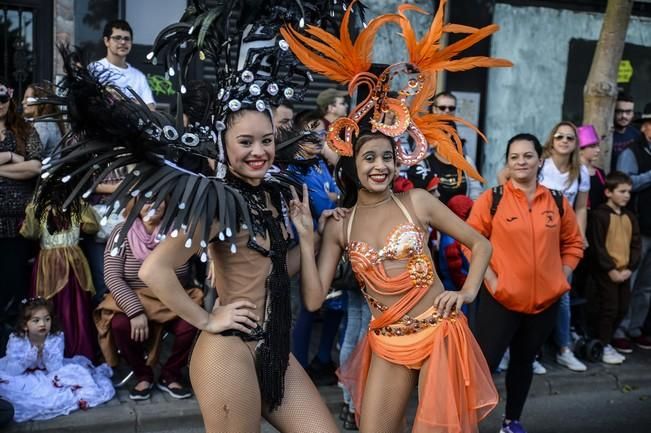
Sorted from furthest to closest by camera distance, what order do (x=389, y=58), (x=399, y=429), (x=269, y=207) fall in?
1. (x=389, y=58)
2. (x=399, y=429)
3. (x=269, y=207)

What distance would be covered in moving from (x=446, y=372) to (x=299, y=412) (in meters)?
0.83

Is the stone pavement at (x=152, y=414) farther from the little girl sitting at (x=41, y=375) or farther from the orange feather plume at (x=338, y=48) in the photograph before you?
the orange feather plume at (x=338, y=48)

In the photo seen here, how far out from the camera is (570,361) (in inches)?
275

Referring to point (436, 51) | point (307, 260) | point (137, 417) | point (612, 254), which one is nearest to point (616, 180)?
point (612, 254)

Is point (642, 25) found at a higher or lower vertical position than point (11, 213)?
higher

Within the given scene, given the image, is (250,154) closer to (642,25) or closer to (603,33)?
(603,33)

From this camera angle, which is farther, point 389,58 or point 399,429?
point 389,58

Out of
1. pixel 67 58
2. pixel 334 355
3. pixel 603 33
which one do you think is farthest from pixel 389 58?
pixel 67 58

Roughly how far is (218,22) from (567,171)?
410 cm

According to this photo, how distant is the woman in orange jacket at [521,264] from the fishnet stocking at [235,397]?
2.17 meters

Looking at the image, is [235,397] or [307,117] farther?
[307,117]

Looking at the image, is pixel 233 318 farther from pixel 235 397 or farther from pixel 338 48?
pixel 338 48

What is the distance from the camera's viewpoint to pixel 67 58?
9.57ft

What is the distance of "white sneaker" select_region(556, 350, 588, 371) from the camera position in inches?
273
